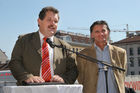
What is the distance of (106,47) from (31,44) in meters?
1.32

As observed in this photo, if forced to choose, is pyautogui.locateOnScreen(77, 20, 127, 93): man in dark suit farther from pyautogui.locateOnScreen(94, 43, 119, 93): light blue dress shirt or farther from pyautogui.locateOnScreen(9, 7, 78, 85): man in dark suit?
pyautogui.locateOnScreen(9, 7, 78, 85): man in dark suit

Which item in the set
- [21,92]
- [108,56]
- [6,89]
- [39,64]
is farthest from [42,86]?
[108,56]

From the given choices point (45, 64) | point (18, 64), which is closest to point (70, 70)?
point (45, 64)

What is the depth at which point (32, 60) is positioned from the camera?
2.79 meters

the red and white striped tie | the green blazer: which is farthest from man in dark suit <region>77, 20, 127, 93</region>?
the red and white striped tie

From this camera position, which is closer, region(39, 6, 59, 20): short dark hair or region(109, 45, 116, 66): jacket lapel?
region(39, 6, 59, 20): short dark hair

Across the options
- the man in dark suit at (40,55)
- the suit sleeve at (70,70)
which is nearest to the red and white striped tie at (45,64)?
the man in dark suit at (40,55)

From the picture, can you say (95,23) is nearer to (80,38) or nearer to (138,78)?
(138,78)

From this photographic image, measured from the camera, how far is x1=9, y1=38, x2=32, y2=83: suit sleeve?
8.42ft

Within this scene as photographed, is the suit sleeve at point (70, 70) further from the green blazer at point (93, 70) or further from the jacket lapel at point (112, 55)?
the jacket lapel at point (112, 55)

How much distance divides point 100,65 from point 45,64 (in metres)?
1.13

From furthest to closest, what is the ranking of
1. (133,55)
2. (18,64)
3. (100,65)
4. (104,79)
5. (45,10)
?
(133,55) < (100,65) < (104,79) < (45,10) < (18,64)

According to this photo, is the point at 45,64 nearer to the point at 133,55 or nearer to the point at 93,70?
the point at 93,70

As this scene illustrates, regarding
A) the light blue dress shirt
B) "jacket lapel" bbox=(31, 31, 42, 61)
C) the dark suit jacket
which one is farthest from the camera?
the light blue dress shirt
